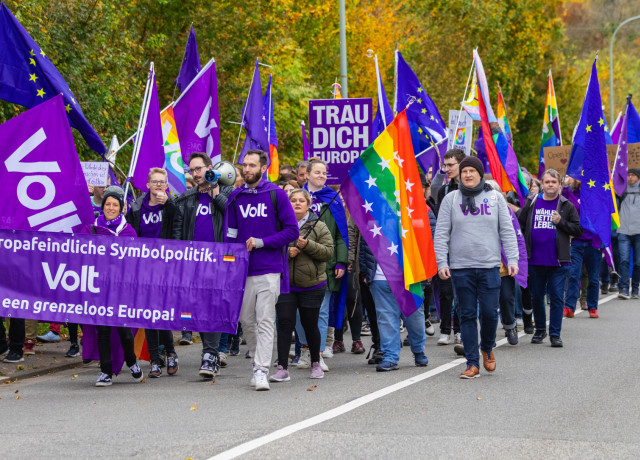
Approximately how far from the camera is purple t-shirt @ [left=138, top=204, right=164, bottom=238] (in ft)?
33.4

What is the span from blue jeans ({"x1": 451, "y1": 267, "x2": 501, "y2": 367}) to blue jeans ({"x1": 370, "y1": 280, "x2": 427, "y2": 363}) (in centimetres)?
68

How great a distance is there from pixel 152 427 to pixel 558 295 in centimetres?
617

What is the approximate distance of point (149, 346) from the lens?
33.2 feet

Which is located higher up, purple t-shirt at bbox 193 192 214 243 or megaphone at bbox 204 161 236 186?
megaphone at bbox 204 161 236 186

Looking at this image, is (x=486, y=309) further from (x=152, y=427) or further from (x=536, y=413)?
(x=152, y=427)

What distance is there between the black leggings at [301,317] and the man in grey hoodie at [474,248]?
1207 millimetres

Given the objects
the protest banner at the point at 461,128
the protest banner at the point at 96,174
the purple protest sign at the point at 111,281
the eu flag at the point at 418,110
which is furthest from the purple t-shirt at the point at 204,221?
the protest banner at the point at 461,128

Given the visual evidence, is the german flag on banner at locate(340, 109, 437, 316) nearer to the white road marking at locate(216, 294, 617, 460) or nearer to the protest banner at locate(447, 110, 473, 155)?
the white road marking at locate(216, 294, 617, 460)

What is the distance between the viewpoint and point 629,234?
18.6 metres

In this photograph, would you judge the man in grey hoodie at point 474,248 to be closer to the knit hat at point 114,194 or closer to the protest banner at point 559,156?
the knit hat at point 114,194

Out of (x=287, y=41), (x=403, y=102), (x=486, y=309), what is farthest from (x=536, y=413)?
(x=287, y=41)

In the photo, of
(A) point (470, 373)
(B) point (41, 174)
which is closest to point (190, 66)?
(B) point (41, 174)

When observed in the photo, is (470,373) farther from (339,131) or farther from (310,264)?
(339,131)

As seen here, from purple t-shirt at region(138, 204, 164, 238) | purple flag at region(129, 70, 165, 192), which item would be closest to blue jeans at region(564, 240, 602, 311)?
purple flag at region(129, 70, 165, 192)
